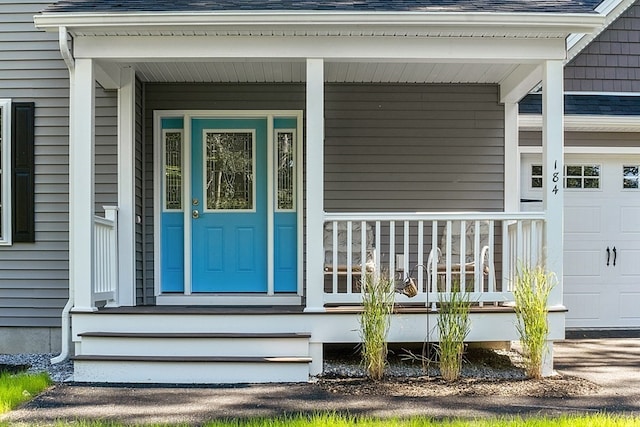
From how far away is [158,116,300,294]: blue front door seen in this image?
6066 mm

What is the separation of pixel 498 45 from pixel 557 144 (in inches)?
34.3

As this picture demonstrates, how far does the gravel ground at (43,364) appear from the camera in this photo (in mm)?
4863

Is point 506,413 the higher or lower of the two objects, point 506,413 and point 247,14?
the lower

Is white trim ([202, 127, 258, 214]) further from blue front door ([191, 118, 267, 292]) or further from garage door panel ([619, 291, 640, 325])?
garage door panel ([619, 291, 640, 325])

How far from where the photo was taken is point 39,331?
5734 millimetres

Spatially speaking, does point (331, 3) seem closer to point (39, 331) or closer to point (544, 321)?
point (544, 321)

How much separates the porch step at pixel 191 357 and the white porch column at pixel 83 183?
1.25 feet

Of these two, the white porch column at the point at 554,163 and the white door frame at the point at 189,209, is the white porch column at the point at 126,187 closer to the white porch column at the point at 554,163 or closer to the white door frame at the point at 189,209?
the white door frame at the point at 189,209

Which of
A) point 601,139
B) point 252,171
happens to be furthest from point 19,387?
point 601,139

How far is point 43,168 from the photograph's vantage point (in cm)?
575

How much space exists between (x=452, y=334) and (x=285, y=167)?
2.44 metres

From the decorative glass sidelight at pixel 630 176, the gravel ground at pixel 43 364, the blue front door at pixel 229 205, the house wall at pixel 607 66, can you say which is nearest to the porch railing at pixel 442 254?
the blue front door at pixel 229 205

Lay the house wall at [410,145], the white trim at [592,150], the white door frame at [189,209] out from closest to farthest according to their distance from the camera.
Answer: the white door frame at [189,209] → the house wall at [410,145] → the white trim at [592,150]

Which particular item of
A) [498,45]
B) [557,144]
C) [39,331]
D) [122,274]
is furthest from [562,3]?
[39,331]
